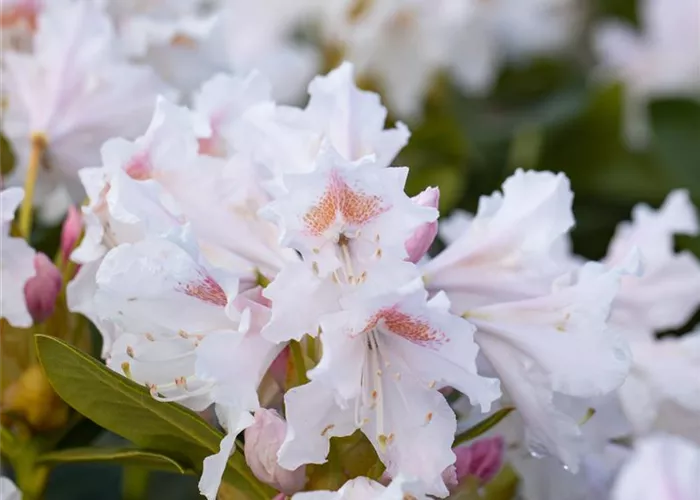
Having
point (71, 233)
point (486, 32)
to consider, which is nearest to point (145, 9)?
point (71, 233)

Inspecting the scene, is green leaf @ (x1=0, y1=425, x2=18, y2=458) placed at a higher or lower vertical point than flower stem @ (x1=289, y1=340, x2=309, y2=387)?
lower

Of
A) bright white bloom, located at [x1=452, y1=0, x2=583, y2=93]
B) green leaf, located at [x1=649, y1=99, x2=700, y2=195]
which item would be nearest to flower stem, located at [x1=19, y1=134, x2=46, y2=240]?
bright white bloom, located at [x1=452, y1=0, x2=583, y2=93]

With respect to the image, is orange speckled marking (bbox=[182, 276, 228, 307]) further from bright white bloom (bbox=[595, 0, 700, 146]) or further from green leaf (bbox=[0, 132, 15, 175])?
bright white bloom (bbox=[595, 0, 700, 146])

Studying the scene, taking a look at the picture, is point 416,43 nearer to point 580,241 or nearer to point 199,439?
point 580,241

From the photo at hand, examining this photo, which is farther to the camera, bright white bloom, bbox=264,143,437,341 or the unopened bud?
the unopened bud

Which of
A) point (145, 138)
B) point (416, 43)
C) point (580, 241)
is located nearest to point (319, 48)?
point (416, 43)

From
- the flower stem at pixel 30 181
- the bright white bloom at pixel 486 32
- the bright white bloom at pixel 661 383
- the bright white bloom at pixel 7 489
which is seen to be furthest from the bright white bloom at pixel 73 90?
the bright white bloom at pixel 486 32

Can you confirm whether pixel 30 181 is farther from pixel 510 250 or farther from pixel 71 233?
pixel 510 250
